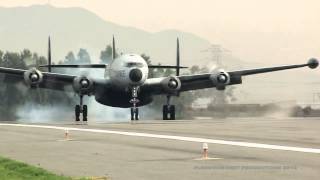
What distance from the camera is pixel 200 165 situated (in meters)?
16.0

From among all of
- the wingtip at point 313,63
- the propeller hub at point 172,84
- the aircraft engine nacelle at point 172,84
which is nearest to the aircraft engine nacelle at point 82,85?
the aircraft engine nacelle at point 172,84

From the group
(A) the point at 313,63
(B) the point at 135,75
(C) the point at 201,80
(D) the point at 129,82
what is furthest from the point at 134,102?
(A) the point at 313,63

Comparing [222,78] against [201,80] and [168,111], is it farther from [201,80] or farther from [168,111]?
[168,111]

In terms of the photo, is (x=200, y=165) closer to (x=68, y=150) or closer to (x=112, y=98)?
(x=68, y=150)

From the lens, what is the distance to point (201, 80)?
189 ft

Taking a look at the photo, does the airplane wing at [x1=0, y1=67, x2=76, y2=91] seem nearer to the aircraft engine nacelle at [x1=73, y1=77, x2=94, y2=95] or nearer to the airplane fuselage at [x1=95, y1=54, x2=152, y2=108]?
the aircraft engine nacelle at [x1=73, y1=77, x2=94, y2=95]

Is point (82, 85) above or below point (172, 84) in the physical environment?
below

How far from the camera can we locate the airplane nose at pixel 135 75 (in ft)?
169

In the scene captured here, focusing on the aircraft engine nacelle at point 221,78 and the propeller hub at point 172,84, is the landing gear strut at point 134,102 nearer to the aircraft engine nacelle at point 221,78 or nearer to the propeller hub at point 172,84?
the propeller hub at point 172,84

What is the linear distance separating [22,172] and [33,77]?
36.7 m

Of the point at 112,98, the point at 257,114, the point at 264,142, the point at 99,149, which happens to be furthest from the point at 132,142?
the point at 257,114

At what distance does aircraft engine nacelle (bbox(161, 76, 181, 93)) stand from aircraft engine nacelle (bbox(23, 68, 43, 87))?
10.4m

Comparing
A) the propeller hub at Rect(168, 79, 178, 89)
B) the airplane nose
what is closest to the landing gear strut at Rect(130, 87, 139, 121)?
the airplane nose

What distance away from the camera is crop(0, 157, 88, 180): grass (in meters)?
14.4
